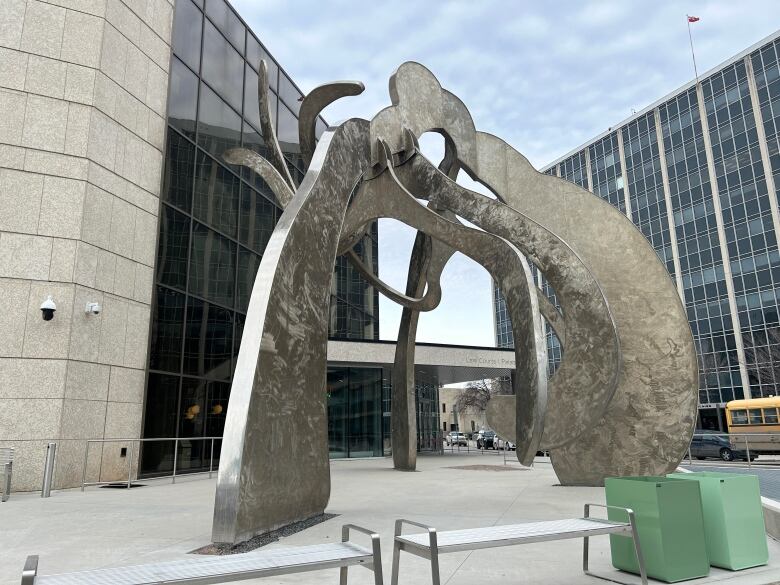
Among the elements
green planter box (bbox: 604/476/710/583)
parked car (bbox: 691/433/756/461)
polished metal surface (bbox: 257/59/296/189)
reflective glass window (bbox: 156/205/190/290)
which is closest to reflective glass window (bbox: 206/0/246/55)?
reflective glass window (bbox: 156/205/190/290)

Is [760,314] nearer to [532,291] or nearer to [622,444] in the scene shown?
[622,444]

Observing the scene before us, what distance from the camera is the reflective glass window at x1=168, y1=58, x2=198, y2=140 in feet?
54.1

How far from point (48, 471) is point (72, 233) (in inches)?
194

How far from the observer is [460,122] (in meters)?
12.7

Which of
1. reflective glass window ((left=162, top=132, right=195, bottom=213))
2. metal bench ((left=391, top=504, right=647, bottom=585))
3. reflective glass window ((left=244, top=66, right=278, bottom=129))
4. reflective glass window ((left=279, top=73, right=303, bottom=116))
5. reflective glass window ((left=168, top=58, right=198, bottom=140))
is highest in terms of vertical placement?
reflective glass window ((left=279, top=73, right=303, bottom=116))

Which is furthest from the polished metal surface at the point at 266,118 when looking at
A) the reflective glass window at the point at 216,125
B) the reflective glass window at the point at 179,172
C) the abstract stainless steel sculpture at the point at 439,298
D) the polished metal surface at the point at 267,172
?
the reflective glass window at the point at 216,125

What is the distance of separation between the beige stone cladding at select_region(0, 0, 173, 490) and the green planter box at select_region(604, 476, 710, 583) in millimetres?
11285

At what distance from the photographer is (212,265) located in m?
17.9

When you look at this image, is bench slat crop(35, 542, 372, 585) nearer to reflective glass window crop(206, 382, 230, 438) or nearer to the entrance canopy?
reflective glass window crop(206, 382, 230, 438)

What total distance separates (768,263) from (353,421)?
3685 centimetres

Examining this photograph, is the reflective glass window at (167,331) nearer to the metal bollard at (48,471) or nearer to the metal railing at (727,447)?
the metal bollard at (48,471)

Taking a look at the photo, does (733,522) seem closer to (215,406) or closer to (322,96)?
(322,96)

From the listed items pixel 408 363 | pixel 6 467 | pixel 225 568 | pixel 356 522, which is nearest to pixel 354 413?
pixel 408 363

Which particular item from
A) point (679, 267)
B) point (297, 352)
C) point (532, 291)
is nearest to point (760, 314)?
point (679, 267)
